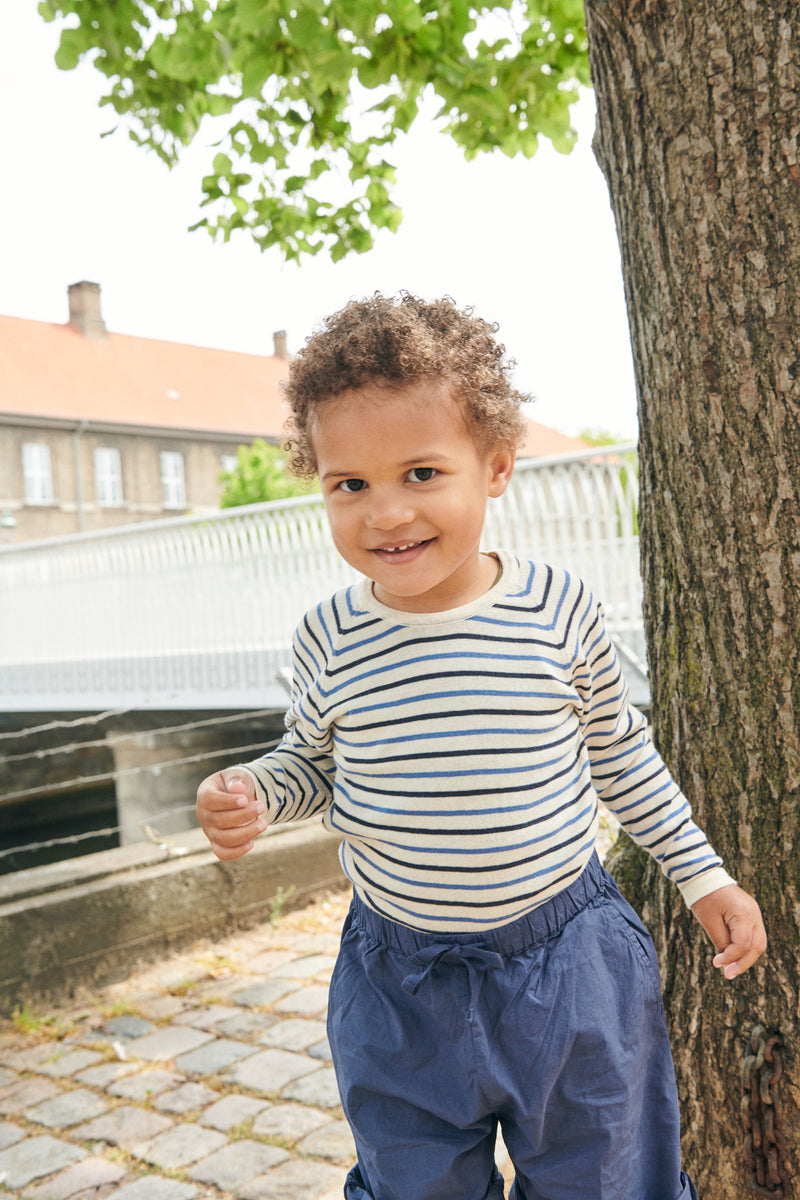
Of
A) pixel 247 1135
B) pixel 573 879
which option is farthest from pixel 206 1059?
pixel 573 879

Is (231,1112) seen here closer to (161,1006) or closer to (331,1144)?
(331,1144)

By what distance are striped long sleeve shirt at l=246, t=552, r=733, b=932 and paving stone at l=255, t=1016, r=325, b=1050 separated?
2468 millimetres

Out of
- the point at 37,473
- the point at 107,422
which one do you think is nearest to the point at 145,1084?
the point at 37,473

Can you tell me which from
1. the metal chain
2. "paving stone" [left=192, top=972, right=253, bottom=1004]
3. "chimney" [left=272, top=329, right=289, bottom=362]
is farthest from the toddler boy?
"chimney" [left=272, top=329, right=289, bottom=362]

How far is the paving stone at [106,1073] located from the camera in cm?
375

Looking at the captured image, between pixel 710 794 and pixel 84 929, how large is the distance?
3219mm

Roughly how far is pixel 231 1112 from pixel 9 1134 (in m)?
0.70

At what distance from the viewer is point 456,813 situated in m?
1.62

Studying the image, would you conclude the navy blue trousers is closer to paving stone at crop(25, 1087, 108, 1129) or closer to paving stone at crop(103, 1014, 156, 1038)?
paving stone at crop(25, 1087, 108, 1129)

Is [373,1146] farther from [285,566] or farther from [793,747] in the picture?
[285,566]

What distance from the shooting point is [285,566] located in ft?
35.2

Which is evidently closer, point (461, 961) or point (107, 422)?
point (461, 961)

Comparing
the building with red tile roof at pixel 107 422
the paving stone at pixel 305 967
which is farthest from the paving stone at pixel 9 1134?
the building with red tile roof at pixel 107 422

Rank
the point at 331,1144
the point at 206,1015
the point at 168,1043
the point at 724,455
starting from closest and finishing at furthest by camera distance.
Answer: the point at 724,455
the point at 331,1144
the point at 168,1043
the point at 206,1015
